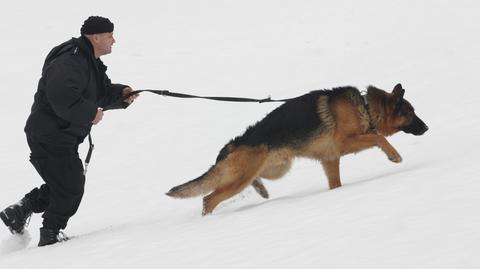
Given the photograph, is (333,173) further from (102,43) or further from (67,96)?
(67,96)

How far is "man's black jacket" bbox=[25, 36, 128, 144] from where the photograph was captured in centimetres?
537

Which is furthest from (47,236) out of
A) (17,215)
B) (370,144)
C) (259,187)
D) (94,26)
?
(370,144)

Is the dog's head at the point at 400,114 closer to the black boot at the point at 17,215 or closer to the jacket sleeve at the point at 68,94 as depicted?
the jacket sleeve at the point at 68,94

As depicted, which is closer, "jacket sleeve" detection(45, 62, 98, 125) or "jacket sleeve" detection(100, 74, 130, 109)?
"jacket sleeve" detection(45, 62, 98, 125)

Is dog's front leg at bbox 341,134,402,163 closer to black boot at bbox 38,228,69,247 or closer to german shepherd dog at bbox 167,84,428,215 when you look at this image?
german shepherd dog at bbox 167,84,428,215

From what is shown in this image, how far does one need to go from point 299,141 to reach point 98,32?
2146 millimetres

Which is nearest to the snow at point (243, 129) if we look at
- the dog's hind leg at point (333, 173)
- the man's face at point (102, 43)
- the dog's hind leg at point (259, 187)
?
the dog's hind leg at point (259, 187)

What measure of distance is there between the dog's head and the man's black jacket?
114 inches

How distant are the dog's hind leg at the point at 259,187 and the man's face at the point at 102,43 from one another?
6.88 ft

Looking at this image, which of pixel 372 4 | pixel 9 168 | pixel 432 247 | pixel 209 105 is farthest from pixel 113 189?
pixel 372 4

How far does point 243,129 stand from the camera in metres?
10.9

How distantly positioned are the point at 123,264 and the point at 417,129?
3.56m

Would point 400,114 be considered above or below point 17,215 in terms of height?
above

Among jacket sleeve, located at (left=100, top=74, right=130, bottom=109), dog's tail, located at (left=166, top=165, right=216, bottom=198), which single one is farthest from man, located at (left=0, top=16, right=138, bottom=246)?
dog's tail, located at (left=166, top=165, right=216, bottom=198)
